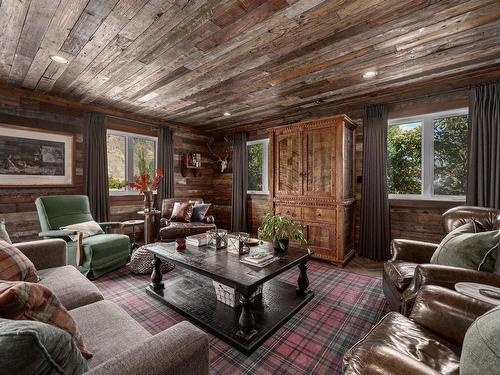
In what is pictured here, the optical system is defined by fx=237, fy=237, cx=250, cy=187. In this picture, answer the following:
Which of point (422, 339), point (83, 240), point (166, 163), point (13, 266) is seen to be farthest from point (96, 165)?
point (422, 339)

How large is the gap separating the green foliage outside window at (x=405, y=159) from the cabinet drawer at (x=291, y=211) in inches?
55.7

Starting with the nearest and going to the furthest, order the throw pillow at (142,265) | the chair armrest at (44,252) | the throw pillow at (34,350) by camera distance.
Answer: the throw pillow at (34,350) < the chair armrest at (44,252) < the throw pillow at (142,265)

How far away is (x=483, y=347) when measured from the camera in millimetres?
722

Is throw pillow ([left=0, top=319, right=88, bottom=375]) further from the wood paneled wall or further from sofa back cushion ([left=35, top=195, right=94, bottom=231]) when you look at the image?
the wood paneled wall

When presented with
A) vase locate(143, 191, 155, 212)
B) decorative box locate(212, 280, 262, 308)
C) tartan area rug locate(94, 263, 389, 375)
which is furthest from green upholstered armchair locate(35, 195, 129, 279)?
decorative box locate(212, 280, 262, 308)

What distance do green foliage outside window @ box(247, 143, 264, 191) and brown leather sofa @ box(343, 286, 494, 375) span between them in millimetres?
4044

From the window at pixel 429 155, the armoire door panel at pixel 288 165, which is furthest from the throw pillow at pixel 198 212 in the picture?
the window at pixel 429 155

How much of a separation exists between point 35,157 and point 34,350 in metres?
3.94

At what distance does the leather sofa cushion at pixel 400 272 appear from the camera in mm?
1814

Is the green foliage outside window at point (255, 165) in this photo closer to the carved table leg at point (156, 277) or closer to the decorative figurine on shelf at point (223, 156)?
the decorative figurine on shelf at point (223, 156)

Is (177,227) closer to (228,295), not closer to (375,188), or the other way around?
(228,295)

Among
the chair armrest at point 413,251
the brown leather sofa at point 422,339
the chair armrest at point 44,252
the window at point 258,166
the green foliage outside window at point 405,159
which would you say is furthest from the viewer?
the window at point 258,166

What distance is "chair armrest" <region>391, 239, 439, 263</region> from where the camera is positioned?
2139mm

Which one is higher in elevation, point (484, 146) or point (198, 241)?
point (484, 146)
